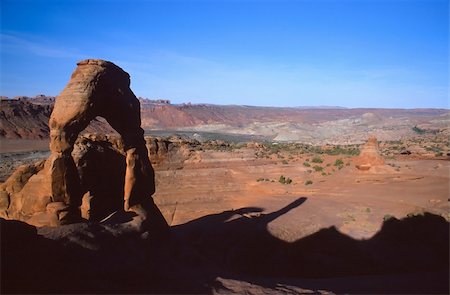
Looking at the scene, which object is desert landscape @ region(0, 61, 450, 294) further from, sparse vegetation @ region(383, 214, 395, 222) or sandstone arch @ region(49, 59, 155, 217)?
sandstone arch @ region(49, 59, 155, 217)

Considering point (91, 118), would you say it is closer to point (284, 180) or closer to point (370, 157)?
point (284, 180)

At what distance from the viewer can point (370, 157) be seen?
27.6 meters

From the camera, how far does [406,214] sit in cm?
1507

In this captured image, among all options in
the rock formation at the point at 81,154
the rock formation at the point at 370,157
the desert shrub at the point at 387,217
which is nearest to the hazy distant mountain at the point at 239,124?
the rock formation at the point at 370,157

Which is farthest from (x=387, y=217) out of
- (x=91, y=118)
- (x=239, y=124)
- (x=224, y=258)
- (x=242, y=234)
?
(x=239, y=124)

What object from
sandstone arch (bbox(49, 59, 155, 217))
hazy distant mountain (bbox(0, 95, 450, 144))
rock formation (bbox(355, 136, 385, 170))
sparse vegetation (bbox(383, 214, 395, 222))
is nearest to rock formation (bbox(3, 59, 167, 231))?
sandstone arch (bbox(49, 59, 155, 217))

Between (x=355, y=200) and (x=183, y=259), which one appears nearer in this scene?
(x=183, y=259)

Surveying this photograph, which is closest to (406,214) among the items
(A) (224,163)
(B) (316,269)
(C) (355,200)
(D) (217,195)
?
(C) (355,200)

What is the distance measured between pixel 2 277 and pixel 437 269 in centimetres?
1163

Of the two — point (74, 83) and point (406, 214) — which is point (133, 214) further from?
point (406, 214)

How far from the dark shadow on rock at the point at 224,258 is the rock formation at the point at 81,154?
5.71ft

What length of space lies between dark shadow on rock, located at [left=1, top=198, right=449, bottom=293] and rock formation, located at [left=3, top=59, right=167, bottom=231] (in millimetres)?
1742

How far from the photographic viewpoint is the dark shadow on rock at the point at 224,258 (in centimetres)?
622

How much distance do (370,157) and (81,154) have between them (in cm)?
2296
